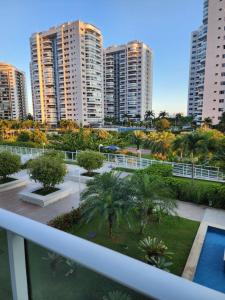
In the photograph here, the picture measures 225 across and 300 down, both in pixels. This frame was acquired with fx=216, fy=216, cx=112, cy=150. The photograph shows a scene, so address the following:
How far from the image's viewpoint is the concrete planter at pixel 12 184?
14.9 metres

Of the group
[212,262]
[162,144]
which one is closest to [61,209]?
[212,262]

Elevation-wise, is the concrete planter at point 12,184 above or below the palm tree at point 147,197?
below

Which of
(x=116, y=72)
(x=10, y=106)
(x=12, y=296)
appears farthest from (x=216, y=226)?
(x=10, y=106)

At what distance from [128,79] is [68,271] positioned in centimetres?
9428

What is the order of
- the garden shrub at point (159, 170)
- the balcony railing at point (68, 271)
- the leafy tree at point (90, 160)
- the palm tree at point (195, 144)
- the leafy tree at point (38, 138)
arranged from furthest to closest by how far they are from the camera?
1. the leafy tree at point (38, 138)
2. the palm tree at point (195, 144)
3. the leafy tree at point (90, 160)
4. the garden shrub at point (159, 170)
5. the balcony railing at point (68, 271)

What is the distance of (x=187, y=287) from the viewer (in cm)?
72

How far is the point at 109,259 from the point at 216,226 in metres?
11.2

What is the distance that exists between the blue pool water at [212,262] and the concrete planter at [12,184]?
12.6 metres

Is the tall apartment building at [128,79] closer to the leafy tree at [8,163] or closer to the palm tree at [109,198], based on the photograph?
the leafy tree at [8,163]

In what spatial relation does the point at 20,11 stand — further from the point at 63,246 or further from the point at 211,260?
the point at 211,260

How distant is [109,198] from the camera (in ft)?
26.1

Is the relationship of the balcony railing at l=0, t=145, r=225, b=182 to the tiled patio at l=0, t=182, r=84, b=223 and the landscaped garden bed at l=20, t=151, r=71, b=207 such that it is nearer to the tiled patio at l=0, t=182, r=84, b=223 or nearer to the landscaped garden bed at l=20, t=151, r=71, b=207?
the tiled patio at l=0, t=182, r=84, b=223

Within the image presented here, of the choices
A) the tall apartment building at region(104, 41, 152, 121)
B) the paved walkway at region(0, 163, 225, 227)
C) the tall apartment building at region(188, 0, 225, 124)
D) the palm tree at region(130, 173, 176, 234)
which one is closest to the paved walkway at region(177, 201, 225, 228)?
the paved walkway at region(0, 163, 225, 227)

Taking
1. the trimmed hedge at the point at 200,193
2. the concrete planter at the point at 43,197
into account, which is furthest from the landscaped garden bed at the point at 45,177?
the trimmed hedge at the point at 200,193
